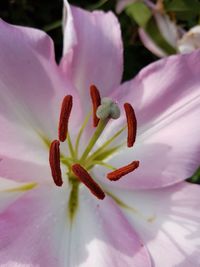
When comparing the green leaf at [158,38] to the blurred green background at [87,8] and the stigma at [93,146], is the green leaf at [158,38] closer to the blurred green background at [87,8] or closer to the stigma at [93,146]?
the blurred green background at [87,8]

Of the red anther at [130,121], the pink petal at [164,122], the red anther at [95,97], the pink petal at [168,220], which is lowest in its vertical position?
the pink petal at [168,220]

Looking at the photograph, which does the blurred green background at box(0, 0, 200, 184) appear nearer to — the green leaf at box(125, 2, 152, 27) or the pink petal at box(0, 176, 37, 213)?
the green leaf at box(125, 2, 152, 27)

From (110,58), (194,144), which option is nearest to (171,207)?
(194,144)

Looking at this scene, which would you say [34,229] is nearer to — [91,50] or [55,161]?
[55,161]

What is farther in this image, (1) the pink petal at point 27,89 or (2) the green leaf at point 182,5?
(2) the green leaf at point 182,5

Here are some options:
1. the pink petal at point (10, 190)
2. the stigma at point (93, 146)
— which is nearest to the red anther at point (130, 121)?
the stigma at point (93, 146)

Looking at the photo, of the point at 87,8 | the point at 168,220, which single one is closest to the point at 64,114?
the point at 168,220
